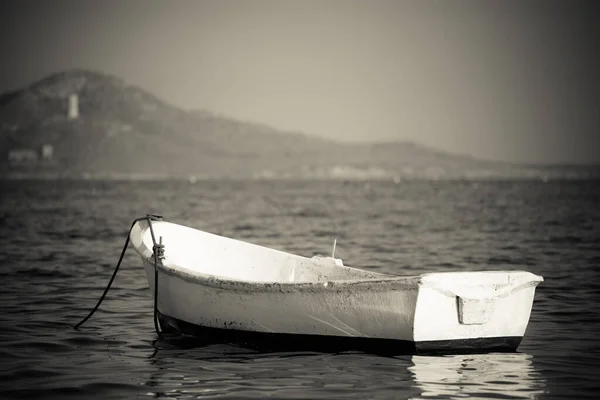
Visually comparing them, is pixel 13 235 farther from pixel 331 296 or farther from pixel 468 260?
pixel 331 296

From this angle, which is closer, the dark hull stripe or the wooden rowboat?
the wooden rowboat

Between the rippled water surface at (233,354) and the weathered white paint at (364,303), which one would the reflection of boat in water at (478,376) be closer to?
the rippled water surface at (233,354)

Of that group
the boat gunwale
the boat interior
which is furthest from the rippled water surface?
the boat interior

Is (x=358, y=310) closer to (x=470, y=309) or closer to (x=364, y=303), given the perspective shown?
(x=364, y=303)

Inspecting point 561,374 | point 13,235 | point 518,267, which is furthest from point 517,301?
point 13,235

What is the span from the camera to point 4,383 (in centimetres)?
920

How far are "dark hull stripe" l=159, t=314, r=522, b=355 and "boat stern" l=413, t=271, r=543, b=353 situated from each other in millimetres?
15

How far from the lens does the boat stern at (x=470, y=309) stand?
9031 mm

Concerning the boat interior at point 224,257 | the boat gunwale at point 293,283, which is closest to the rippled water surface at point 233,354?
the boat gunwale at point 293,283

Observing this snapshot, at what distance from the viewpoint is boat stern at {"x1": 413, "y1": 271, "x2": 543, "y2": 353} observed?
9031 mm

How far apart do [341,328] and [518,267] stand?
11.5 m

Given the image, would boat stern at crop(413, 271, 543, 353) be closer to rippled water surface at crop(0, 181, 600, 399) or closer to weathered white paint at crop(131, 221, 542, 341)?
weathered white paint at crop(131, 221, 542, 341)

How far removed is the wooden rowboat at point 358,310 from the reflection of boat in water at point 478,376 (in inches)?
6.0

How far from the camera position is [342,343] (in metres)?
9.84
